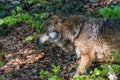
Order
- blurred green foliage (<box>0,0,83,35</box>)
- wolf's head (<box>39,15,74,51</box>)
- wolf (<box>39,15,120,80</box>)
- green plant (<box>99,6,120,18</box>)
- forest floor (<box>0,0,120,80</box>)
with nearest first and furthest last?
wolf (<box>39,15,120,80</box>) → wolf's head (<box>39,15,74,51</box>) → green plant (<box>99,6,120,18</box>) → forest floor (<box>0,0,120,80</box>) → blurred green foliage (<box>0,0,83,35</box>)

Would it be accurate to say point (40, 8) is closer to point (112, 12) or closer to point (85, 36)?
point (112, 12)

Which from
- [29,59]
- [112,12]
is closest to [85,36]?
[112,12]

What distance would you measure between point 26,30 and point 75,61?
3504mm

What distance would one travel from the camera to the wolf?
21.0ft

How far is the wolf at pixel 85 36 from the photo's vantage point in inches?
252

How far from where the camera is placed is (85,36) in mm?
6555

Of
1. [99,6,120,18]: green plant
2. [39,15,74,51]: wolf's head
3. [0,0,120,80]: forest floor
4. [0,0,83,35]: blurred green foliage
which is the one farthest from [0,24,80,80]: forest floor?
[99,6,120,18]: green plant

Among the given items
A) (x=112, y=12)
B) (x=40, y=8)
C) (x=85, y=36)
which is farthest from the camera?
(x=40, y=8)

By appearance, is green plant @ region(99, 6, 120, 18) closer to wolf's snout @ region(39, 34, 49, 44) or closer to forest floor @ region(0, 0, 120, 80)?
forest floor @ region(0, 0, 120, 80)

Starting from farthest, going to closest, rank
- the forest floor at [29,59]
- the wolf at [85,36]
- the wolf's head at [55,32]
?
the forest floor at [29,59], the wolf's head at [55,32], the wolf at [85,36]

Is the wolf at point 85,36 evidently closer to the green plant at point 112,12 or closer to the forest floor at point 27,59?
the forest floor at point 27,59

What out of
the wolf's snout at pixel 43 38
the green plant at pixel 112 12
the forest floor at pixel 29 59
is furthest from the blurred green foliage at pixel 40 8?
the wolf's snout at pixel 43 38

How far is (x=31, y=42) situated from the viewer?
33.9 feet

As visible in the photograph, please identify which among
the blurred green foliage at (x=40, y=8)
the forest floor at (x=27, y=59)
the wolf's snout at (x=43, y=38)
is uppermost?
the wolf's snout at (x=43, y=38)
